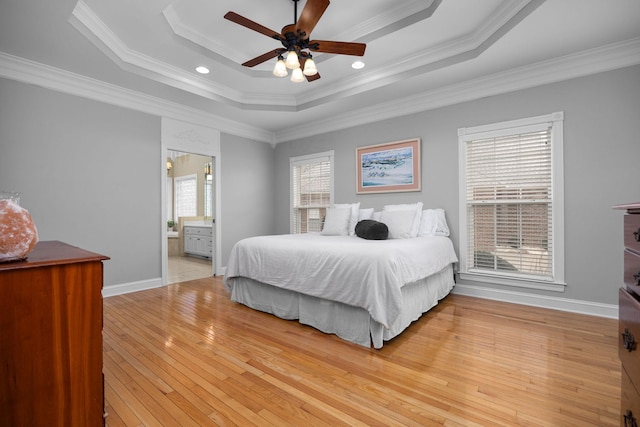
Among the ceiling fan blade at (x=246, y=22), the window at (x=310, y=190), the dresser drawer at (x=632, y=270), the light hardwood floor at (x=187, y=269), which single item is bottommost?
the light hardwood floor at (x=187, y=269)

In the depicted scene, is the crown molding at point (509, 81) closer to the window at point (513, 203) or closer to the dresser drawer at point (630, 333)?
the window at point (513, 203)

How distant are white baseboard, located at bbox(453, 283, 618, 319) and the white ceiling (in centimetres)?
242

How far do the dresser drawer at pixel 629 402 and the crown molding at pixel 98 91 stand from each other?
519cm

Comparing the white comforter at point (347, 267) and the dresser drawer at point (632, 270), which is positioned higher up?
the dresser drawer at point (632, 270)

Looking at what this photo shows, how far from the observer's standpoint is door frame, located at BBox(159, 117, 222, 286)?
173 inches

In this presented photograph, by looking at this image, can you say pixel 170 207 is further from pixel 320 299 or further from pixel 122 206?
pixel 320 299

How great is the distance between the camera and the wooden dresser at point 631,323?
1.03 meters

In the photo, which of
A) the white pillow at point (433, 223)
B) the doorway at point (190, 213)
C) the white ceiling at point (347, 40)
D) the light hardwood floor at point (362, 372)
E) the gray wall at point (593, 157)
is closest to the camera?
the light hardwood floor at point (362, 372)

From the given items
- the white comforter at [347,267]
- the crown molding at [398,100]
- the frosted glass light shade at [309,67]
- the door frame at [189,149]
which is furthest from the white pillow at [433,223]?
the door frame at [189,149]

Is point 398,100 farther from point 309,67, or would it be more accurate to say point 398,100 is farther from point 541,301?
point 541,301

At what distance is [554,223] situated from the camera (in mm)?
3293

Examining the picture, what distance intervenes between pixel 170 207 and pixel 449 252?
7.75 meters

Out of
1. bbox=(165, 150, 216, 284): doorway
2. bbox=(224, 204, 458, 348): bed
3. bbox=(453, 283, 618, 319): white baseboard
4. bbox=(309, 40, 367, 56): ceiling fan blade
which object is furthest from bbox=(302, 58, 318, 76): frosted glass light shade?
bbox=(165, 150, 216, 284): doorway

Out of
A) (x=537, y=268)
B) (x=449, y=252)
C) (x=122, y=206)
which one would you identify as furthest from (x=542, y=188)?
(x=122, y=206)
